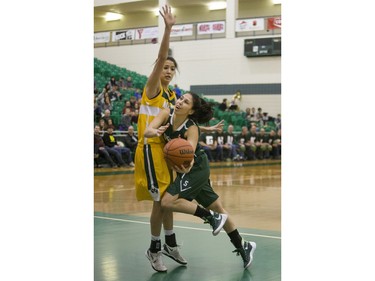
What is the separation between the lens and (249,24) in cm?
2495

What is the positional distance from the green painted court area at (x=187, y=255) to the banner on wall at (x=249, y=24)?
62.9 feet

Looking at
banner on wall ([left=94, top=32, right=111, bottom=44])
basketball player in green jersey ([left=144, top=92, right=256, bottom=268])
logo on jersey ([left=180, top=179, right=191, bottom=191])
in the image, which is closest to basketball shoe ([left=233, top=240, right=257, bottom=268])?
basketball player in green jersey ([left=144, top=92, right=256, bottom=268])

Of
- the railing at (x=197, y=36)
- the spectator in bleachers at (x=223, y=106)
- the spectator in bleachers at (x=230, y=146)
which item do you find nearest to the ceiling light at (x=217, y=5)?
the railing at (x=197, y=36)

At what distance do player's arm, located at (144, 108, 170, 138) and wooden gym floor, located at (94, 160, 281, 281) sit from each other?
1044 mm

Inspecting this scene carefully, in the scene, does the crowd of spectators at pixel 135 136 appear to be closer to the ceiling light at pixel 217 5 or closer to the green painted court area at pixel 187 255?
the green painted court area at pixel 187 255

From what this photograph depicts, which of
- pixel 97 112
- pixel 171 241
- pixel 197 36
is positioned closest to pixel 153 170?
pixel 171 241

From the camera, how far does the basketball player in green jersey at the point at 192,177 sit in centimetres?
425

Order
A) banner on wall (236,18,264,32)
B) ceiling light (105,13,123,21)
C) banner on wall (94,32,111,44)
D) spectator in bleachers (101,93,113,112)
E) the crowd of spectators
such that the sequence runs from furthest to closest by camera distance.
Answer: ceiling light (105,13,123,21) → banner on wall (94,32,111,44) → banner on wall (236,18,264,32) → spectator in bleachers (101,93,113,112) → the crowd of spectators

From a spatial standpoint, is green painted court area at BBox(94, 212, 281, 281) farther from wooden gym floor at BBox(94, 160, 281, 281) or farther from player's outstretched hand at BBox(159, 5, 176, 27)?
player's outstretched hand at BBox(159, 5, 176, 27)

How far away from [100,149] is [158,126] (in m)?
10.5

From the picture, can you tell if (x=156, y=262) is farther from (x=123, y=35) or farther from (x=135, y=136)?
(x=123, y=35)

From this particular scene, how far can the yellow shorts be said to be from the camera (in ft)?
14.2
